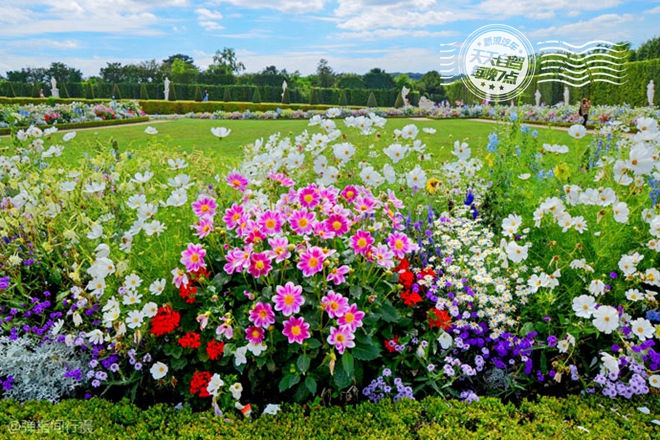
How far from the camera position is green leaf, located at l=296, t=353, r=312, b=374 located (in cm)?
221

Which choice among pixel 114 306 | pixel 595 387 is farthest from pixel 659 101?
pixel 114 306

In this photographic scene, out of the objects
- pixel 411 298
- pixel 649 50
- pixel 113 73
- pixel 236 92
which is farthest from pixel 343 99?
pixel 113 73

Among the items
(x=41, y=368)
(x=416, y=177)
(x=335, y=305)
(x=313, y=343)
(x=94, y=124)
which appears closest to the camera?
(x=335, y=305)

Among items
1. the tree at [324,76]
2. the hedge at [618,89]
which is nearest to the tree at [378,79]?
the tree at [324,76]

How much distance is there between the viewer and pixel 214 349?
2344 mm

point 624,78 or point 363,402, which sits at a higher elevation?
point 624,78

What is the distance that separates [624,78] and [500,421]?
72.6ft

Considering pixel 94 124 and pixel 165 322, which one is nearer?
pixel 165 322

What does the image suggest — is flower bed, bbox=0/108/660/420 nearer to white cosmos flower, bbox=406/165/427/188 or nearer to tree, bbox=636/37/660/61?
white cosmos flower, bbox=406/165/427/188

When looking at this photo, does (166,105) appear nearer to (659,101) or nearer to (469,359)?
(659,101)

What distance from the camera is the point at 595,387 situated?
8.33ft

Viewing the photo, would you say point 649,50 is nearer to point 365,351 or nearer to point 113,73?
point 365,351

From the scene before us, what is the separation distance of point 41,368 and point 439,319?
208cm

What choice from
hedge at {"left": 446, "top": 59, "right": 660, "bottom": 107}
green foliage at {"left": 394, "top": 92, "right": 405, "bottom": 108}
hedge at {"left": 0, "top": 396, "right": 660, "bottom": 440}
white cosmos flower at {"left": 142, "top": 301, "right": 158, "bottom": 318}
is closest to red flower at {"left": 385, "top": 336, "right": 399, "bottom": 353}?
hedge at {"left": 0, "top": 396, "right": 660, "bottom": 440}
